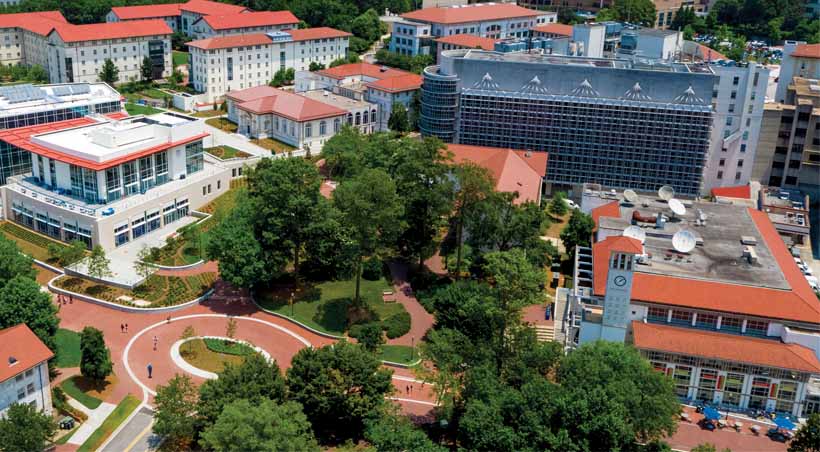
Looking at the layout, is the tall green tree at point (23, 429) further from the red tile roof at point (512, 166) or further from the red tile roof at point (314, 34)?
the red tile roof at point (314, 34)

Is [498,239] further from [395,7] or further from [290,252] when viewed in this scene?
[395,7]

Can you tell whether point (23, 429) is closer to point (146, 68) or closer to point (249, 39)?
point (146, 68)

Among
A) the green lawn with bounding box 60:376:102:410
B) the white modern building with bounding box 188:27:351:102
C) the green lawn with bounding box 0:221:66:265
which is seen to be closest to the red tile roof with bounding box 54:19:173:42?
the white modern building with bounding box 188:27:351:102

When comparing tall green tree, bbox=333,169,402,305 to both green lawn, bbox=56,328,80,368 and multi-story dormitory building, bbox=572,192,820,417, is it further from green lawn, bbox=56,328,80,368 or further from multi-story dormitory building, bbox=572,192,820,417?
green lawn, bbox=56,328,80,368

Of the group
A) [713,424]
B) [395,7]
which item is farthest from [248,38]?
[713,424]

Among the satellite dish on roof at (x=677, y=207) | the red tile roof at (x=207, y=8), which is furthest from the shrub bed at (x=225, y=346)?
the red tile roof at (x=207, y=8)

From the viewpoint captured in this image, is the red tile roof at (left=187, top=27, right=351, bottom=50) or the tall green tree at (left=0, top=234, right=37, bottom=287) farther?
the red tile roof at (left=187, top=27, right=351, bottom=50)

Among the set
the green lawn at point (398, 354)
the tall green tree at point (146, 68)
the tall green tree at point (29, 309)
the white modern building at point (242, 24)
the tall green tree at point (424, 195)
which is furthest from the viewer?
the white modern building at point (242, 24)
